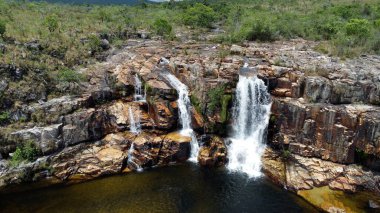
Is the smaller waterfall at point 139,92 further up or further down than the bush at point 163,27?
further down

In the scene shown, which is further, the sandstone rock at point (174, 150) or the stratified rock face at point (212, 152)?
the sandstone rock at point (174, 150)

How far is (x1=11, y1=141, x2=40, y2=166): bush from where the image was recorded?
2369 cm

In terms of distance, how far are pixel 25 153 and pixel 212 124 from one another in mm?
14961

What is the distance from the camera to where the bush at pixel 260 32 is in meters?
42.1

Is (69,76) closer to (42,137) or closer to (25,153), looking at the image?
(42,137)

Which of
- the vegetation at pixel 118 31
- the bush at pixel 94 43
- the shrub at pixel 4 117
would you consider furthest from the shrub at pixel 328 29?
the shrub at pixel 4 117

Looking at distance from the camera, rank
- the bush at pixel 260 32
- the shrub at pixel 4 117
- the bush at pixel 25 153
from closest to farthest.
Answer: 1. the bush at pixel 25 153
2. the shrub at pixel 4 117
3. the bush at pixel 260 32

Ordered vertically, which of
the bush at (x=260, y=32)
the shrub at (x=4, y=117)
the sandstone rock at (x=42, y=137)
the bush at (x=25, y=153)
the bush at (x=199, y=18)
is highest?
the bush at (x=199, y=18)

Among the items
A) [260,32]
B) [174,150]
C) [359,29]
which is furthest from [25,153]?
[359,29]

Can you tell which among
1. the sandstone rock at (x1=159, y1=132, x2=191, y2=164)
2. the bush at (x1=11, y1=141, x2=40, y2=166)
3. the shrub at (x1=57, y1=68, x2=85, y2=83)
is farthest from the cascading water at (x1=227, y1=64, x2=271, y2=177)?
the bush at (x1=11, y1=141, x2=40, y2=166)

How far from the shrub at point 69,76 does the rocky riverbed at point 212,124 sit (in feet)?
3.13

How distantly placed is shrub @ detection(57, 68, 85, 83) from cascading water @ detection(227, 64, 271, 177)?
1463 centimetres

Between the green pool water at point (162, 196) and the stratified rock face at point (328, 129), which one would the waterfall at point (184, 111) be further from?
the stratified rock face at point (328, 129)

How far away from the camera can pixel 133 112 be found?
2847 centimetres
